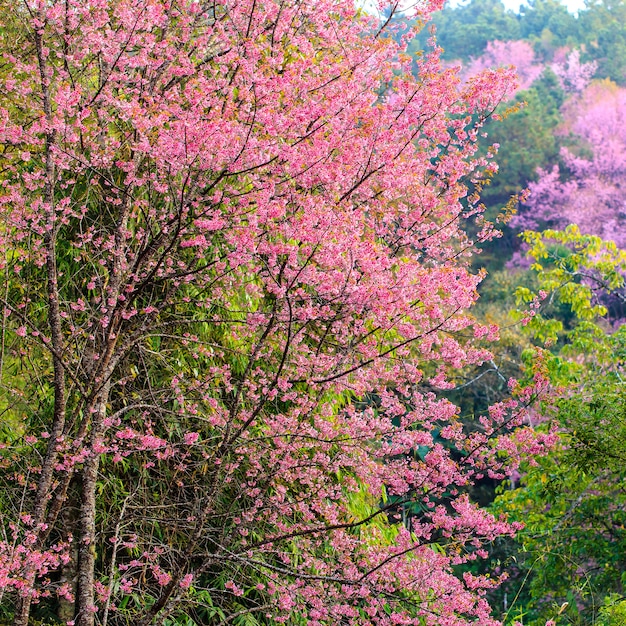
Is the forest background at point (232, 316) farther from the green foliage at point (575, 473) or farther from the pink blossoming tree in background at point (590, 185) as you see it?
the pink blossoming tree in background at point (590, 185)

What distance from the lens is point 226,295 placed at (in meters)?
4.32

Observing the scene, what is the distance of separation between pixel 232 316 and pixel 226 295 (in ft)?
0.75

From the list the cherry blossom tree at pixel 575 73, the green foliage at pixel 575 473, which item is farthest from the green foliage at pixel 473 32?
the green foliage at pixel 575 473

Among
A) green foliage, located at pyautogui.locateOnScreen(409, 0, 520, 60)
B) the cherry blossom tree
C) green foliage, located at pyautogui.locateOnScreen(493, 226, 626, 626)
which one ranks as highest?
green foliage, located at pyautogui.locateOnScreen(409, 0, 520, 60)

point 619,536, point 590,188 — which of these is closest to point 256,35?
point 619,536

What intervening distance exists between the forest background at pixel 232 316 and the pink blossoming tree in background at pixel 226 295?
2 cm

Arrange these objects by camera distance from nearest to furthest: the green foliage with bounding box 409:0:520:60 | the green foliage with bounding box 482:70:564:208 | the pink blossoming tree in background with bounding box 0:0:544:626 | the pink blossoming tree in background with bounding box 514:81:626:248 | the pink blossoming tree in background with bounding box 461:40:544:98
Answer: the pink blossoming tree in background with bounding box 0:0:544:626, the pink blossoming tree in background with bounding box 514:81:626:248, the green foliage with bounding box 482:70:564:208, the pink blossoming tree in background with bounding box 461:40:544:98, the green foliage with bounding box 409:0:520:60

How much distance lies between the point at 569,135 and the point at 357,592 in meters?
24.4

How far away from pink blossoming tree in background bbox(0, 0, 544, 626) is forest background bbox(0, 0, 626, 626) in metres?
0.02

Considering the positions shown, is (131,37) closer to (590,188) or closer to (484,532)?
(484,532)

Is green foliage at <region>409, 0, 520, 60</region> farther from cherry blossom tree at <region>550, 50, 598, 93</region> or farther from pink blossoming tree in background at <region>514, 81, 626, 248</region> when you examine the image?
pink blossoming tree in background at <region>514, 81, 626, 248</region>

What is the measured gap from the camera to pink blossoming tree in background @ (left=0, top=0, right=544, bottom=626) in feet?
10.8

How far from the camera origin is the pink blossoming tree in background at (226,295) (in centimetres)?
330

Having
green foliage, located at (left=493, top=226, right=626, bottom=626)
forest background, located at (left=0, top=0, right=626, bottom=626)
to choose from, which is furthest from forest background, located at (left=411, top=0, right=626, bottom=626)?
forest background, located at (left=0, top=0, right=626, bottom=626)
